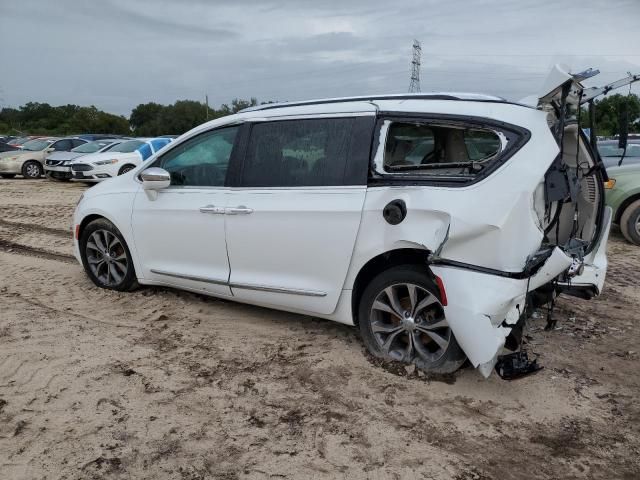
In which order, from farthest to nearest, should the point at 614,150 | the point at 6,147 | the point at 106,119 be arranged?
1. the point at 106,119
2. the point at 6,147
3. the point at 614,150

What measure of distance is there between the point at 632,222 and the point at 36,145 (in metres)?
20.3

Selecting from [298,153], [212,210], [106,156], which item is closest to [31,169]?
[106,156]

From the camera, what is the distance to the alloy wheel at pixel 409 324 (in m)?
3.62

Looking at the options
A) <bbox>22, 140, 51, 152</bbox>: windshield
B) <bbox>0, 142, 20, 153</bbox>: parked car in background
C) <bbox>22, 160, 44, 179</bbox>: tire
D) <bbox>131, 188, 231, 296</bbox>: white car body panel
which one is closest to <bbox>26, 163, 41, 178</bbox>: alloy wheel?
<bbox>22, 160, 44, 179</bbox>: tire

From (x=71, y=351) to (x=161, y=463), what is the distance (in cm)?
166

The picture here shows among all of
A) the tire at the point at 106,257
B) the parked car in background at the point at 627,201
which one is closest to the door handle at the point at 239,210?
the tire at the point at 106,257

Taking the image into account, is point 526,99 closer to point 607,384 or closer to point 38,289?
point 607,384

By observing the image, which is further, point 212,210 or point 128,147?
point 128,147

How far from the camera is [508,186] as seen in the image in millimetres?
3281

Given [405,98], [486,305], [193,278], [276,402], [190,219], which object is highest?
[405,98]

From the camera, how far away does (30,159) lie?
65.2ft

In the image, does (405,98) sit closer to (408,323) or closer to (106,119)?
(408,323)

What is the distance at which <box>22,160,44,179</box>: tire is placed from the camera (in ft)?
65.3

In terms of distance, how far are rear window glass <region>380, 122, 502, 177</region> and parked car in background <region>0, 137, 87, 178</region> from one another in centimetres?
1811
